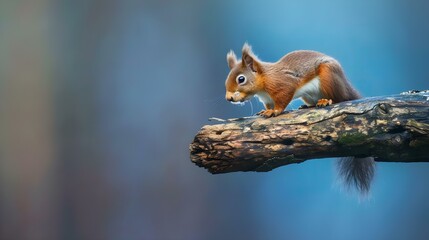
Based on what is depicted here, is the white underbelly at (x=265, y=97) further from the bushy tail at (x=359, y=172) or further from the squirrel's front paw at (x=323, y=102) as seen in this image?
the bushy tail at (x=359, y=172)

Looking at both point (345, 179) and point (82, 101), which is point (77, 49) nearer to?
point (82, 101)

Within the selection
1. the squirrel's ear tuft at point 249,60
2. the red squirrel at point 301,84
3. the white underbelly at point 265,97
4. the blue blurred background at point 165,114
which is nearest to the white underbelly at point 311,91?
the red squirrel at point 301,84

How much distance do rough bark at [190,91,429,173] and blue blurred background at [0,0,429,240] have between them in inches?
34.0

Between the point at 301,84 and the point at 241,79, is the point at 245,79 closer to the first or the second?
the point at 241,79

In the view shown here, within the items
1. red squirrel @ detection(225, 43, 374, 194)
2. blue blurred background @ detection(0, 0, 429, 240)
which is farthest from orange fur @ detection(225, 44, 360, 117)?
blue blurred background @ detection(0, 0, 429, 240)

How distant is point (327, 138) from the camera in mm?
1675

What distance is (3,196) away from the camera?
262 centimetres

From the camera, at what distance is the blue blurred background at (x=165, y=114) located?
2541mm

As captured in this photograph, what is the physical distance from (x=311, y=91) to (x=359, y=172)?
0.41 m

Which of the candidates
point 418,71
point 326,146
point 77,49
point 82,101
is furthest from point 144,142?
point 418,71

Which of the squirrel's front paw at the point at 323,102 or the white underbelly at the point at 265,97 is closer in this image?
the squirrel's front paw at the point at 323,102

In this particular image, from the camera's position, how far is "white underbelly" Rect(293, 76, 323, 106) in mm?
1987

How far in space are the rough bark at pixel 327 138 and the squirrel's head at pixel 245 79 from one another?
285 mm

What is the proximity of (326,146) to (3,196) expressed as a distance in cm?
193
